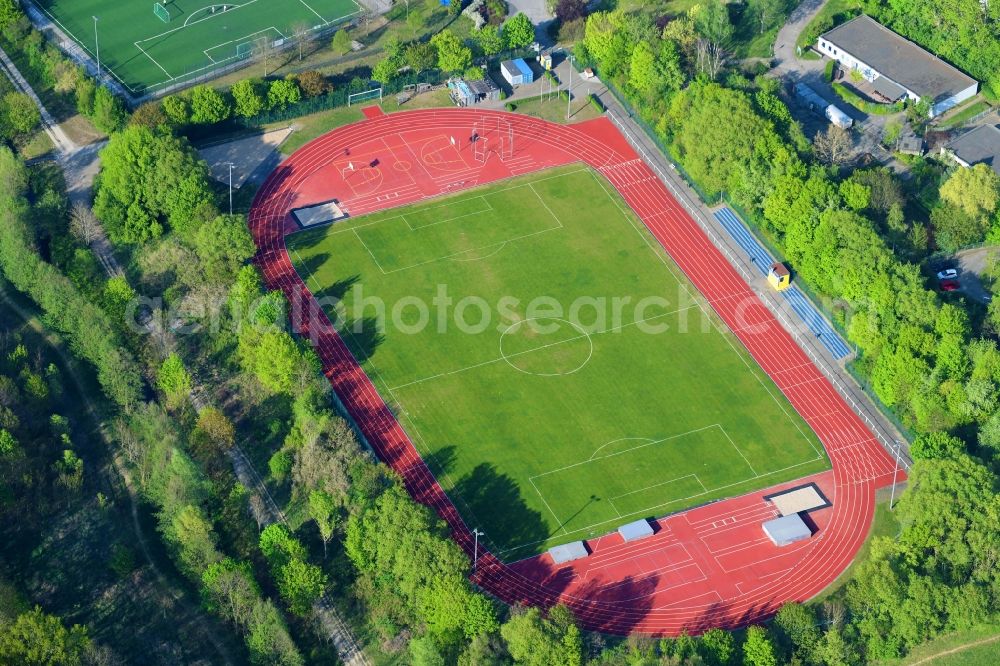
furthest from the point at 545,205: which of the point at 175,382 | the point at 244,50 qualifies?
the point at 175,382

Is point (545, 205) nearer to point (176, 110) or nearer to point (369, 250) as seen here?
point (369, 250)

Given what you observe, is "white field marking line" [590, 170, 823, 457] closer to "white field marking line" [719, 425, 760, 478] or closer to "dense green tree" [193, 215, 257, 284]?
"white field marking line" [719, 425, 760, 478]

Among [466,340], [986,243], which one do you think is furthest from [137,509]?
[986,243]

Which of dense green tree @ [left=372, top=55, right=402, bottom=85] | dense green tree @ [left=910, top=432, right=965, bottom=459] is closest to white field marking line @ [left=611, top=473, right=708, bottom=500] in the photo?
dense green tree @ [left=910, top=432, right=965, bottom=459]

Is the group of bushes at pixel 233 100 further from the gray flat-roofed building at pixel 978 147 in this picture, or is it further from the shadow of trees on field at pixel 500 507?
the gray flat-roofed building at pixel 978 147

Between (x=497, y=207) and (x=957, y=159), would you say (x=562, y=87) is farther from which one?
(x=957, y=159)

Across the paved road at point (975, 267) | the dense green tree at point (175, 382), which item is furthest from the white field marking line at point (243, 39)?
the paved road at point (975, 267)
